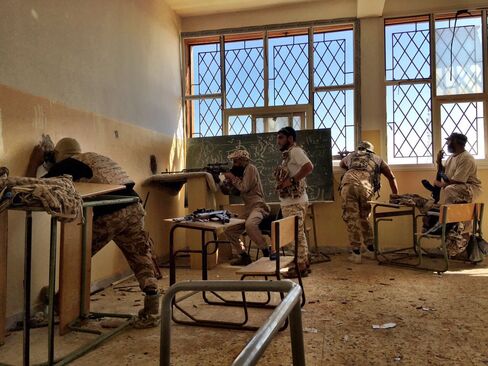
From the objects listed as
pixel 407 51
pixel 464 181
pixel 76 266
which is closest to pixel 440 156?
pixel 464 181

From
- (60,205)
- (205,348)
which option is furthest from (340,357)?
(60,205)

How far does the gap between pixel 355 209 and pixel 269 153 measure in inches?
61.7

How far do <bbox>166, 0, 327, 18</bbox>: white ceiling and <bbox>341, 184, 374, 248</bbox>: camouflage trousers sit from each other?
310cm

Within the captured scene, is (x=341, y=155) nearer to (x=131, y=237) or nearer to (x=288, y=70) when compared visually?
(x=288, y=70)

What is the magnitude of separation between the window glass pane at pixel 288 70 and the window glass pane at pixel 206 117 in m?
0.90

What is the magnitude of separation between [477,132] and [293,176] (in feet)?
10.4

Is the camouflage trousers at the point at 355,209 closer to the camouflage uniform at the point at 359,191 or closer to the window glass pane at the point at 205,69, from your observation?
the camouflage uniform at the point at 359,191

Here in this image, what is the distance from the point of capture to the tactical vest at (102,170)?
2.70 metres

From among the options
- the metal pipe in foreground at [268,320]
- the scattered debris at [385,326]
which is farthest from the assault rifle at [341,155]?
the metal pipe in foreground at [268,320]

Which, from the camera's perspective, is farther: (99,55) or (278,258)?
(99,55)

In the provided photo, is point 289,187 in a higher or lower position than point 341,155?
lower

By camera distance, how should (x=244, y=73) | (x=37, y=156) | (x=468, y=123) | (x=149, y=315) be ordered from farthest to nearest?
(x=244, y=73)
(x=468, y=123)
(x=37, y=156)
(x=149, y=315)

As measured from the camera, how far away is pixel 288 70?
6.04 metres

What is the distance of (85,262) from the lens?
283 cm
